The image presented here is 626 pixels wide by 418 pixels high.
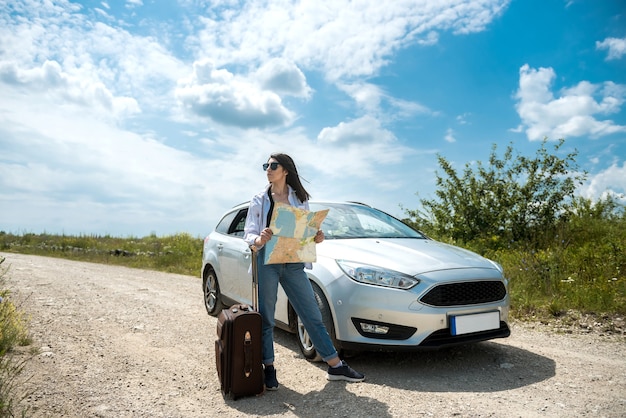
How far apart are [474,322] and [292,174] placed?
2.09 m

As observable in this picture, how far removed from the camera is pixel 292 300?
4.46 metres

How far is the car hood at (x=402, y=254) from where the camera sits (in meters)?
4.64

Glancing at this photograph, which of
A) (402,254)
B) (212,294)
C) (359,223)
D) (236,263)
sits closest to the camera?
(402,254)

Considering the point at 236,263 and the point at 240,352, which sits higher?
the point at 236,263

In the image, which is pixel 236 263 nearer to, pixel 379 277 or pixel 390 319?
pixel 379 277

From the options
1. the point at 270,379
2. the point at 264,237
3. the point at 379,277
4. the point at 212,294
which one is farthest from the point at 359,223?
the point at 212,294

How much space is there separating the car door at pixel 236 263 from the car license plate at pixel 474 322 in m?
2.46

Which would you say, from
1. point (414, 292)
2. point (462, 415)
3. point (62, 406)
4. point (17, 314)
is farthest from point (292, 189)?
point (17, 314)

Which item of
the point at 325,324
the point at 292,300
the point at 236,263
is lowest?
the point at 325,324

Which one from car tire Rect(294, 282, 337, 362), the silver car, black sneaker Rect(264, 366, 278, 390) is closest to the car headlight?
the silver car

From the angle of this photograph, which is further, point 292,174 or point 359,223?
point 359,223

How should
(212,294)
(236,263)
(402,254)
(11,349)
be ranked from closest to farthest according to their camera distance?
(402,254), (11,349), (236,263), (212,294)

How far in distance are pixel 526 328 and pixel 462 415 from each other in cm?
344

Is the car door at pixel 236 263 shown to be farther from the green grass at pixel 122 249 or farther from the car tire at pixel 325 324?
the green grass at pixel 122 249
